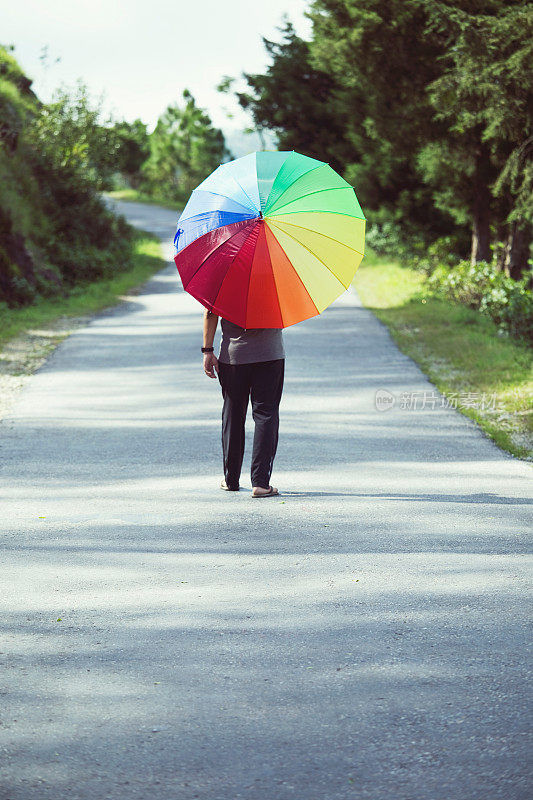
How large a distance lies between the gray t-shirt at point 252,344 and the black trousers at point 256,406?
5 centimetres

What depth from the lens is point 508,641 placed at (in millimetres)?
3980

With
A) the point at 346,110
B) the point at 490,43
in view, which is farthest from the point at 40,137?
the point at 490,43

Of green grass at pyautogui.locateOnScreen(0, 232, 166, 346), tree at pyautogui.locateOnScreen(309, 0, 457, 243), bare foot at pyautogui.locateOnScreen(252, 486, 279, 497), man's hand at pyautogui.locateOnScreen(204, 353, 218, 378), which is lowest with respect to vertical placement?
bare foot at pyautogui.locateOnScreen(252, 486, 279, 497)

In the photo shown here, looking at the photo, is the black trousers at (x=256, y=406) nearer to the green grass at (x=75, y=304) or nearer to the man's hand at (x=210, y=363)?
the man's hand at (x=210, y=363)

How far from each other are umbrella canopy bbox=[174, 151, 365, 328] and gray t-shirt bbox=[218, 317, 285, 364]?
0.56ft

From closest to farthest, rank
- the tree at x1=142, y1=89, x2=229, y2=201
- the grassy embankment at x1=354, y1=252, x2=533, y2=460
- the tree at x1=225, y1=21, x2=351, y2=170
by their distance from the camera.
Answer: the grassy embankment at x1=354, y1=252, x2=533, y2=460 < the tree at x1=225, y1=21, x2=351, y2=170 < the tree at x1=142, y1=89, x2=229, y2=201

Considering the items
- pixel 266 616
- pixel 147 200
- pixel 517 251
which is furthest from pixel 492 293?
pixel 147 200

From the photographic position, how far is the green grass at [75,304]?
51.7ft

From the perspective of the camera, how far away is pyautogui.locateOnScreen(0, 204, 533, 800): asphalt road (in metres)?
3.06

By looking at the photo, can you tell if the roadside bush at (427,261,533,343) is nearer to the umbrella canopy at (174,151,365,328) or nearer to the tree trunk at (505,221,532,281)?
the tree trunk at (505,221,532,281)

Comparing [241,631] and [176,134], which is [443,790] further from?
[176,134]

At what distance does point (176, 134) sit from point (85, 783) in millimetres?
74797

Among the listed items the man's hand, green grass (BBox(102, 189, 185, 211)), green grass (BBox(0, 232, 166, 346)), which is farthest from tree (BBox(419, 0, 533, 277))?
green grass (BBox(102, 189, 185, 211))

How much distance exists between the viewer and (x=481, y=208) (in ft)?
64.4
